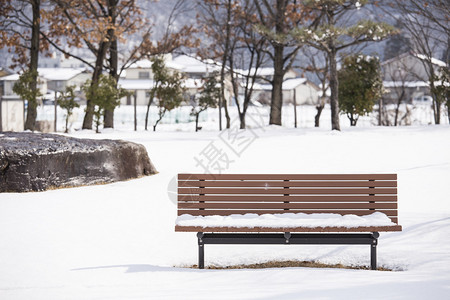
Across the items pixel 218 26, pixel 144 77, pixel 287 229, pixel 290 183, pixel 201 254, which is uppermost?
pixel 144 77

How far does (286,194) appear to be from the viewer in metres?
6.52

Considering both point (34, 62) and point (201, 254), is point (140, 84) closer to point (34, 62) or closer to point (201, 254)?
point (34, 62)

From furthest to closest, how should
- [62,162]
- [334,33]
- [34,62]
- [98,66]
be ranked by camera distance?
[98,66] → [34,62] → [334,33] → [62,162]

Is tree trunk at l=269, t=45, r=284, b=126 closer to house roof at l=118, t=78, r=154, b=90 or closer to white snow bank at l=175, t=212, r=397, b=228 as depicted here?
white snow bank at l=175, t=212, r=397, b=228

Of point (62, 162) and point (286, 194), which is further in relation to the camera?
point (62, 162)

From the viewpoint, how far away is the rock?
10.4m

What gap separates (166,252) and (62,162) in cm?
471

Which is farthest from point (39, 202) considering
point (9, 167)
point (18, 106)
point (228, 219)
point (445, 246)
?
point (18, 106)

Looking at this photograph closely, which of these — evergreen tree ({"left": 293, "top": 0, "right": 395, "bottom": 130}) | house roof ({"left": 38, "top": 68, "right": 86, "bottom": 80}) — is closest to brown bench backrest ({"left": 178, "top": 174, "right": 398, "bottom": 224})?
evergreen tree ({"left": 293, "top": 0, "right": 395, "bottom": 130})

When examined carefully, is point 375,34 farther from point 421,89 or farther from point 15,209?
point 421,89

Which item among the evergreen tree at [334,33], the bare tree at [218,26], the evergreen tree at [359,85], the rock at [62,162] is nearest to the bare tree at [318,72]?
the evergreen tree at [359,85]

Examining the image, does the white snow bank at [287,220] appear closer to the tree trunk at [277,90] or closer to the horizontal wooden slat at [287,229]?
the horizontal wooden slat at [287,229]

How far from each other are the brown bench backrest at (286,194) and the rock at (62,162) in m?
4.85

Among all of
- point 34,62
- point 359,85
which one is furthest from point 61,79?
point 359,85
